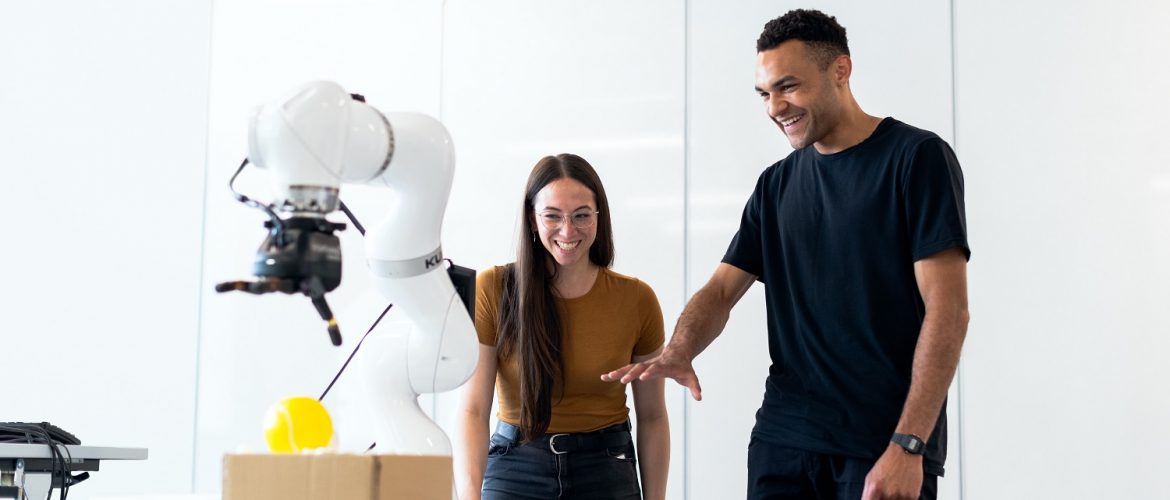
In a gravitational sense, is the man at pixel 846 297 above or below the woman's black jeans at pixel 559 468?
above

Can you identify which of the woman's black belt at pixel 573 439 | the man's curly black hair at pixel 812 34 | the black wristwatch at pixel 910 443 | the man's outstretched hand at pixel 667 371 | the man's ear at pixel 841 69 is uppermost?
the man's curly black hair at pixel 812 34

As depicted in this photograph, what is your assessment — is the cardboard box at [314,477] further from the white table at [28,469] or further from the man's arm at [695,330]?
the white table at [28,469]

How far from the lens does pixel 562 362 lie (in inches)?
95.1

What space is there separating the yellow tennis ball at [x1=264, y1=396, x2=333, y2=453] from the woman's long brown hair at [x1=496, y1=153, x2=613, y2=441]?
A: 1.05 m

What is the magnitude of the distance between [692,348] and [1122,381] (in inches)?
64.9

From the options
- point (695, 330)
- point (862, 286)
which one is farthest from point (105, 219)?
point (862, 286)

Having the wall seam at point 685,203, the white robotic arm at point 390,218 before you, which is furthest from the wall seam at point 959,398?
the white robotic arm at point 390,218

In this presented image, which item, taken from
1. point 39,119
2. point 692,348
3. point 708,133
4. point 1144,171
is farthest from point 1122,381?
point 39,119

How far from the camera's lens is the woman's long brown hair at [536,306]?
2.35m

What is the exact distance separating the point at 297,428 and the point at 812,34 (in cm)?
120

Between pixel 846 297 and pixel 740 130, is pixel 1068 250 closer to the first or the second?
pixel 740 130

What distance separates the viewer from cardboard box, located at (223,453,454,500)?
47.8 inches

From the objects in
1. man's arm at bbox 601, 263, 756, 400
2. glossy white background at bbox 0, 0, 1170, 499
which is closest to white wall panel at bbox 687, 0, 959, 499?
glossy white background at bbox 0, 0, 1170, 499

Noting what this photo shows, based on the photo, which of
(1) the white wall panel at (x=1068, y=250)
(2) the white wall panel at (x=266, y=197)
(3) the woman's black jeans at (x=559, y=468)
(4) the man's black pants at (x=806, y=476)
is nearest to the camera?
(4) the man's black pants at (x=806, y=476)
